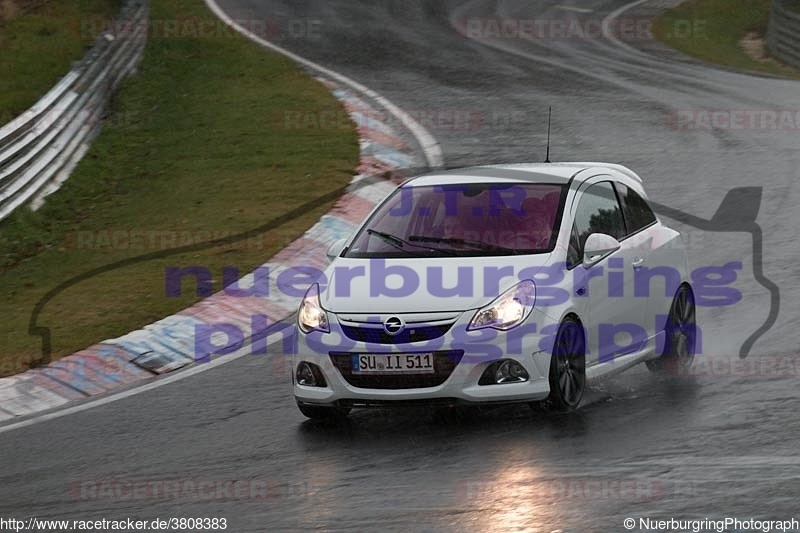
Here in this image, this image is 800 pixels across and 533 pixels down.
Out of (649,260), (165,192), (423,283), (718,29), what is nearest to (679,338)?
(649,260)

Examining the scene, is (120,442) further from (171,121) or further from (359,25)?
(359,25)

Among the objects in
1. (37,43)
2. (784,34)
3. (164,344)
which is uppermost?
(37,43)

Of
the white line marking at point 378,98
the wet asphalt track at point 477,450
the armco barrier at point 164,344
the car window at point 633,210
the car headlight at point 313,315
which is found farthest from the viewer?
the white line marking at point 378,98

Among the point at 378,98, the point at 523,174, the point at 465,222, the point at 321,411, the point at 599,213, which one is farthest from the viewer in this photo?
the point at 378,98

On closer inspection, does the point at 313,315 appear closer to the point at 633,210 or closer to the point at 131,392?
the point at 131,392

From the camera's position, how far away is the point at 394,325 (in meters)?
→ 8.13

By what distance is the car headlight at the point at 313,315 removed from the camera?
27.8 feet

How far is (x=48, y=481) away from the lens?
7797 millimetres

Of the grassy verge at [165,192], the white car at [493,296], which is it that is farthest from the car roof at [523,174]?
the grassy verge at [165,192]

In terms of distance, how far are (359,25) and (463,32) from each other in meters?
2.39

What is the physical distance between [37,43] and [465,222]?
18655mm

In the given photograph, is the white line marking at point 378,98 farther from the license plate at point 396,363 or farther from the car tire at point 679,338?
the license plate at point 396,363

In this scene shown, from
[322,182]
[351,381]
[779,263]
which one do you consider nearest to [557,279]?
[351,381]

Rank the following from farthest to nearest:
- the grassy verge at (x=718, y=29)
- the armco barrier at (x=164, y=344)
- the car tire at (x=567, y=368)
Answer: the grassy verge at (x=718, y=29)
the armco barrier at (x=164, y=344)
the car tire at (x=567, y=368)
